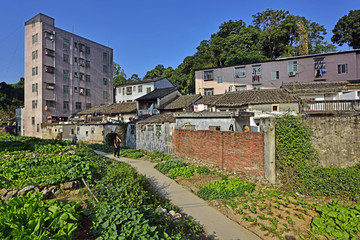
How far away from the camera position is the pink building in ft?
82.7

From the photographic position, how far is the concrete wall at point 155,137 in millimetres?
16969

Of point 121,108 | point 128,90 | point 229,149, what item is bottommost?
point 229,149

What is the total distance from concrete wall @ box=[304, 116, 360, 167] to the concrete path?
19.0 ft

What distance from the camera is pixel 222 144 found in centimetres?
1134

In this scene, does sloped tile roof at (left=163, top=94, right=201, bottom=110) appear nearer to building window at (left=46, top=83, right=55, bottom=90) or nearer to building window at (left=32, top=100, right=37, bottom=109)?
building window at (left=46, top=83, right=55, bottom=90)

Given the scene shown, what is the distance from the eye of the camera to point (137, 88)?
128 ft

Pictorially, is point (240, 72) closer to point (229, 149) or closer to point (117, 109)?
point (117, 109)

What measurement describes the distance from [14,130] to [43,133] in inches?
501

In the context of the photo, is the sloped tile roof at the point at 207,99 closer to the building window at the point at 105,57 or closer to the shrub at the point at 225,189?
the shrub at the point at 225,189

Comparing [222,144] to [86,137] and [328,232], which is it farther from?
[86,137]

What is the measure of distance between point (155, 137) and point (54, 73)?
89.7 feet

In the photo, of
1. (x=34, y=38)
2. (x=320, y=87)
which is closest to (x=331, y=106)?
(x=320, y=87)

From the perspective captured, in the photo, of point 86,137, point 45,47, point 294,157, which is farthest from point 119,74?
point 294,157

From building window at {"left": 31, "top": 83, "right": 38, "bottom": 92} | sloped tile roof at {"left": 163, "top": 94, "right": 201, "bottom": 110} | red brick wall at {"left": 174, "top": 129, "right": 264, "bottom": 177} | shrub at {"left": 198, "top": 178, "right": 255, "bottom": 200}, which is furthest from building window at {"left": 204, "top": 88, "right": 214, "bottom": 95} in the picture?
building window at {"left": 31, "top": 83, "right": 38, "bottom": 92}
